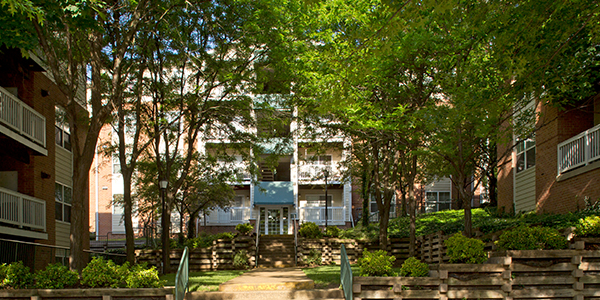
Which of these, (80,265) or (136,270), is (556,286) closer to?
(136,270)

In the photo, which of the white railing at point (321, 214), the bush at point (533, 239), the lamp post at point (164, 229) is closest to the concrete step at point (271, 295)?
the bush at point (533, 239)

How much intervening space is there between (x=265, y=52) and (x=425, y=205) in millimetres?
25193

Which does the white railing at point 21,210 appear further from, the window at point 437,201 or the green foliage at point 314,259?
the window at point 437,201

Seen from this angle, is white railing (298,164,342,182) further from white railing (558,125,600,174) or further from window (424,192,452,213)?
white railing (558,125,600,174)

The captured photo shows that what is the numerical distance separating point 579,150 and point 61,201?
20.6 m

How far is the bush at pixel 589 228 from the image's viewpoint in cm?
1289

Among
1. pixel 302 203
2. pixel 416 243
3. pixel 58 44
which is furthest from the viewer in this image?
pixel 302 203

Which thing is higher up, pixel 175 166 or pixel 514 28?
pixel 514 28

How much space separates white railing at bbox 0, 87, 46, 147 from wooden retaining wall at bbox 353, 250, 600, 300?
12.3 meters

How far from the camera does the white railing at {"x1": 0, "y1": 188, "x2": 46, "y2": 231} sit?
17672mm

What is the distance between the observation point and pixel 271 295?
13508mm

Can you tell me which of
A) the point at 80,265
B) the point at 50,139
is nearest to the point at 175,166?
the point at 50,139

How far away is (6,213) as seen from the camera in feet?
58.1

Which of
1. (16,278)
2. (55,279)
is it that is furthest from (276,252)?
(16,278)
